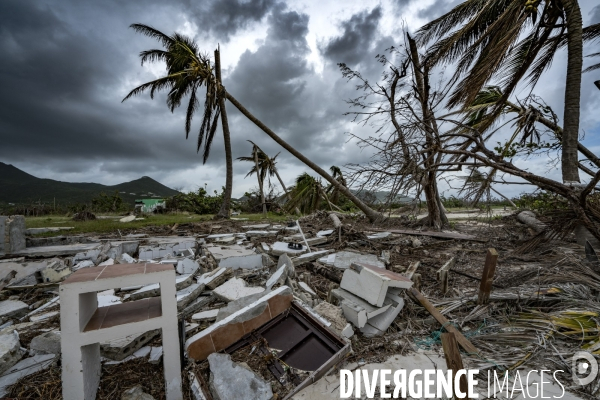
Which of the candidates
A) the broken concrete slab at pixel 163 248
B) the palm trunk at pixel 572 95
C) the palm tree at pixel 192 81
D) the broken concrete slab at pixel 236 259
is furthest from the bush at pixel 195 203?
the palm trunk at pixel 572 95

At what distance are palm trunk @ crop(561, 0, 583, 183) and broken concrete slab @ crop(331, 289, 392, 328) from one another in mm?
4407

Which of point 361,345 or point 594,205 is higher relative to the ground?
point 594,205

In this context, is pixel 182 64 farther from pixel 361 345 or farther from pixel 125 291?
pixel 361 345

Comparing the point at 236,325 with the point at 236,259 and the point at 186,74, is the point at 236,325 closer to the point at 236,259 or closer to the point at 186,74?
the point at 236,259

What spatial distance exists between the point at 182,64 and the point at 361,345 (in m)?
12.2

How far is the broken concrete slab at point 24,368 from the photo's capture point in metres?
1.84

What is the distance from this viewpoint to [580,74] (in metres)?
4.66

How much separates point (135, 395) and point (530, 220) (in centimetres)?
769

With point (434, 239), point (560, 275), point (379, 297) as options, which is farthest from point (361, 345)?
point (434, 239)

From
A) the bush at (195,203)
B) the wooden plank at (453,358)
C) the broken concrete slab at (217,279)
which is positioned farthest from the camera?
the bush at (195,203)

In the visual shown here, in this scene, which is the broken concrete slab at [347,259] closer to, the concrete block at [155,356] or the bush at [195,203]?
the concrete block at [155,356]

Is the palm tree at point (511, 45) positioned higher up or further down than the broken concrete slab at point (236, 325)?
higher up

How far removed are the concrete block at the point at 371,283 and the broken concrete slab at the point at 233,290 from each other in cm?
98

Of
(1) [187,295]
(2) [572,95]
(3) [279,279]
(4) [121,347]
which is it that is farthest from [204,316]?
(2) [572,95]
